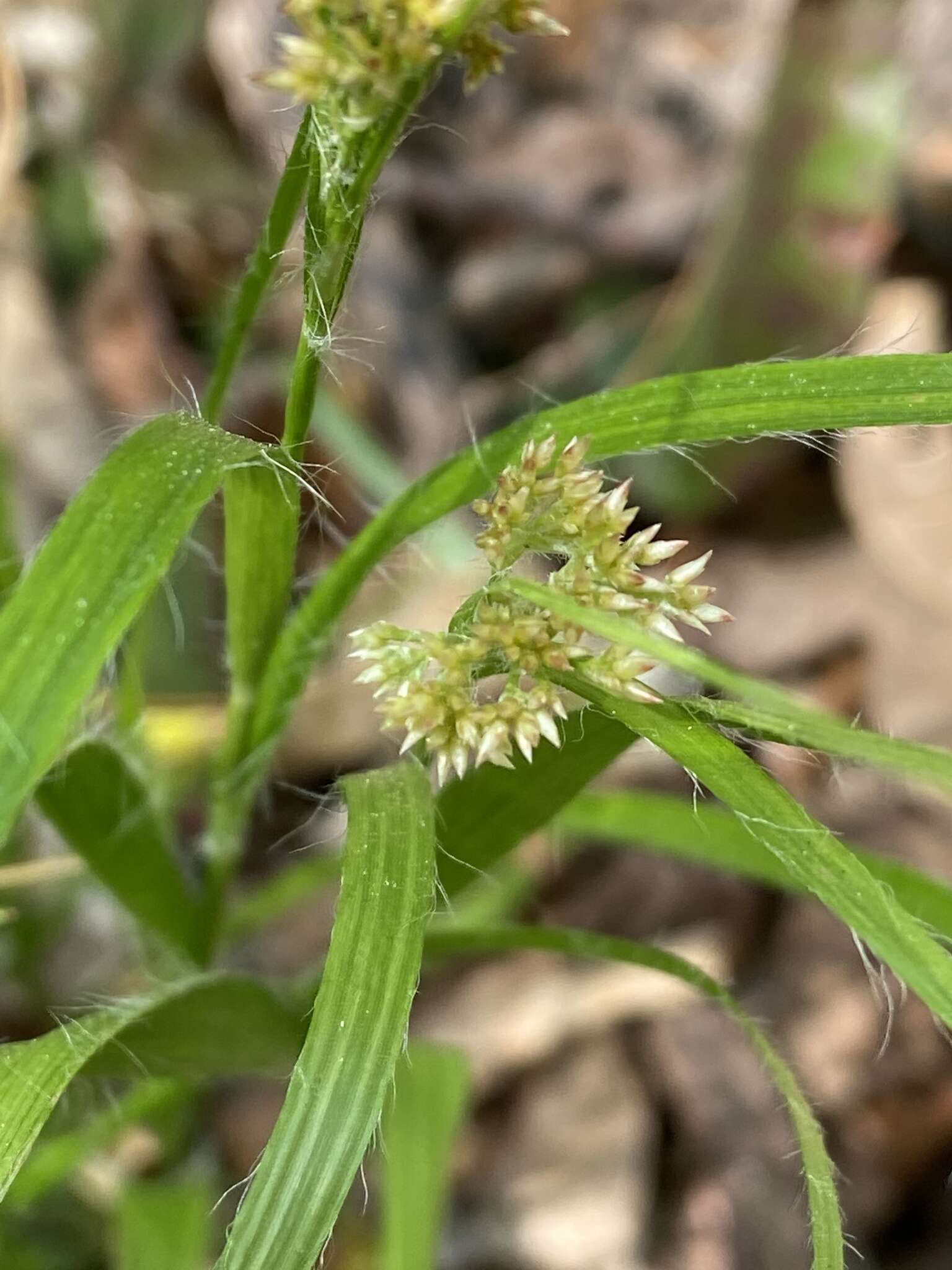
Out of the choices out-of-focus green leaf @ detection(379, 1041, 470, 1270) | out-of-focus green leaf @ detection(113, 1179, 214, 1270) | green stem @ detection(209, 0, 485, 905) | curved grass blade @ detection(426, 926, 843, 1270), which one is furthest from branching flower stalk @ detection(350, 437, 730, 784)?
out-of-focus green leaf @ detection(113, 1179, 214, 1270)

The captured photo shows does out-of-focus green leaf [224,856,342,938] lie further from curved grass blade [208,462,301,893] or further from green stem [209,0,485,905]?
green stem [209,0,485,905]

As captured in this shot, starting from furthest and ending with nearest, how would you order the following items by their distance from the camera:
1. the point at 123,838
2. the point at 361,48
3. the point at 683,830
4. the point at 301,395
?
the point at 683,830 → the point at 123,838 → the point at 301,395 → the point at 361,48

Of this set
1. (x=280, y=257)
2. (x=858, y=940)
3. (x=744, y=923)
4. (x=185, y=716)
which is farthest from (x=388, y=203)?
(x=858, y=940)

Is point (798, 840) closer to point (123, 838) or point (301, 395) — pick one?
point (301, 395)

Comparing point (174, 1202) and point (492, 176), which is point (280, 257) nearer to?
point (174, 1202)

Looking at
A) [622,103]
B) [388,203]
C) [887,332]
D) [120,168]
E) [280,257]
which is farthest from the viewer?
[622,103]

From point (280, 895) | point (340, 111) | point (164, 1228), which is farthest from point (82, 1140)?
point (340, 111)
